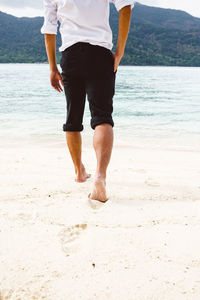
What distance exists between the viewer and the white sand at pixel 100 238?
1.37 metres

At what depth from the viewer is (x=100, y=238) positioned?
178 cm

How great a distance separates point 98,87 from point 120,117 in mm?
7545

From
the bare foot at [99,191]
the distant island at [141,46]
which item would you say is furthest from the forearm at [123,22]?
the distant island at [141,46]

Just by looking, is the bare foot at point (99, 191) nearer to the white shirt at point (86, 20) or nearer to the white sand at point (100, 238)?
the white sand at point (100, 238)

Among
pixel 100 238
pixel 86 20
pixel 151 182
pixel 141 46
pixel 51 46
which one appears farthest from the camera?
pixel 141 46

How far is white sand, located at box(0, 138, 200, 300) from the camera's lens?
1.37 m

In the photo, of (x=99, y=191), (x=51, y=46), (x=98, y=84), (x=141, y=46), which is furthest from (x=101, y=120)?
(x=141, y=46)

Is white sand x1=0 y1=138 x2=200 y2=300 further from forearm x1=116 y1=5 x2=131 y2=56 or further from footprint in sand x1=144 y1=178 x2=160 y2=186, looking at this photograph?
forearm x1=116 y1=5 x2=131 y2=56

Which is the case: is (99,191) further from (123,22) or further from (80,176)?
(123,22)

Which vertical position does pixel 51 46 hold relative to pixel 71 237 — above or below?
above

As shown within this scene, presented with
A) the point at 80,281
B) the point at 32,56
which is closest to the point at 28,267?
the point at 80,281

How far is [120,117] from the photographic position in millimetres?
9859

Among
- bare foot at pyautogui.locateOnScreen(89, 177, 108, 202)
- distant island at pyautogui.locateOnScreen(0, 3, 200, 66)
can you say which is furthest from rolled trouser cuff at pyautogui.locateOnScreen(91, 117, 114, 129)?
distant island at pyautogui.locateOnScreen(0, 3, 200, 66)

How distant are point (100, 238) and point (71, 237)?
180 mm
